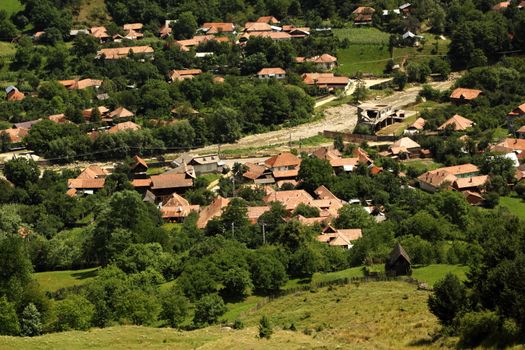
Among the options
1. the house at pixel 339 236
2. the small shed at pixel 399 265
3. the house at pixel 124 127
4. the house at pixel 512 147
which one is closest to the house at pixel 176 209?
the house at pixel 339 236

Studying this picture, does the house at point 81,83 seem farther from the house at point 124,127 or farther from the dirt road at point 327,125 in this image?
the dirt road at point 327,125

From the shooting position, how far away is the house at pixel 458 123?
236ft

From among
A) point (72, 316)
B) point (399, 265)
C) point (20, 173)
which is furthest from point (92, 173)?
point (399, 265)

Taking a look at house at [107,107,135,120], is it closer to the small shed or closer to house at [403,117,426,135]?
house at [403,117,426,135]

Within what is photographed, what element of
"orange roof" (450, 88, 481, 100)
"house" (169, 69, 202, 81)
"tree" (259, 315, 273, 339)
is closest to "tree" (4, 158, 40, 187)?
"house" (169, 69, 202, 81)

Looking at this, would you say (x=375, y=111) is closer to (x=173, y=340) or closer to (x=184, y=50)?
(x=184, y=50)

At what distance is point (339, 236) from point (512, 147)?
1970 centimetres

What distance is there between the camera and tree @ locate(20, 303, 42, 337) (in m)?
38.0

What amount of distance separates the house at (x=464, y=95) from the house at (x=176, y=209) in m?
27.5

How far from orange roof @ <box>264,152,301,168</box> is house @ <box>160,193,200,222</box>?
7.64 meters

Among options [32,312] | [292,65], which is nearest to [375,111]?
[292,65]

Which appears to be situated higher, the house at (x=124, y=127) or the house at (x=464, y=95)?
the house at (x=124, y=127)

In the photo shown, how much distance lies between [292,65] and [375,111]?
53.0 feet

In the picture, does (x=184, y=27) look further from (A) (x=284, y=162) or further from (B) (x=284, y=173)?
(B) (x=284, y=173)
